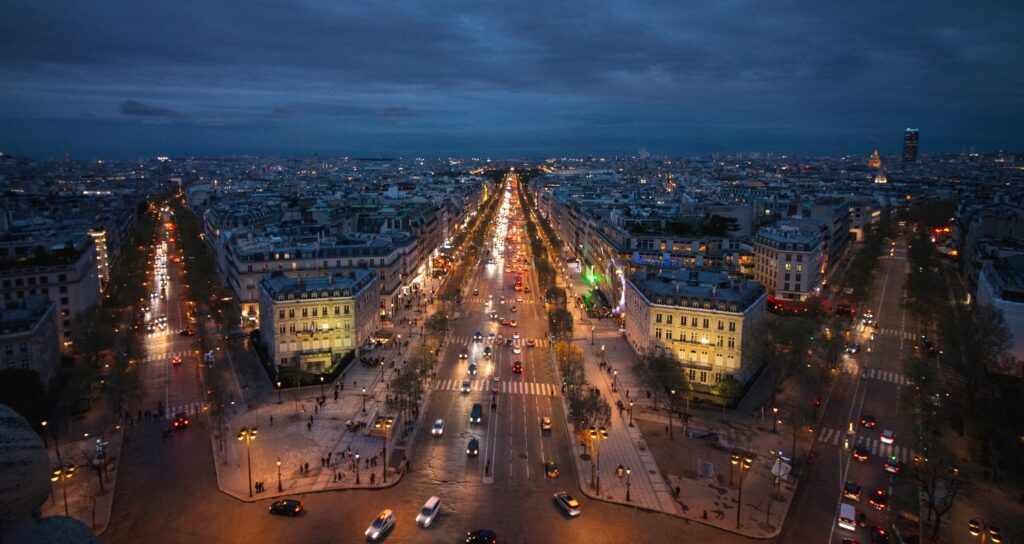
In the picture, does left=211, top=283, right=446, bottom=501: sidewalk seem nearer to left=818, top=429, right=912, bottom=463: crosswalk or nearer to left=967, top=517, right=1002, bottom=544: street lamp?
left=818, top=429, right=912, bottom=463: crosswalk

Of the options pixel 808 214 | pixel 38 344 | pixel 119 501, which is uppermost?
pixel 808 214

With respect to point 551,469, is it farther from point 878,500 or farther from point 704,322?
point 704,322

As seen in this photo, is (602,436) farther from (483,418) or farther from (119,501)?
(119,501)

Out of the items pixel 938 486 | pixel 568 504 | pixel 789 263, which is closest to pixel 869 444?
pixel 938 486

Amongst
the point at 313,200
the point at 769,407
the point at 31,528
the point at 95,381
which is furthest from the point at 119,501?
the point at 313,200

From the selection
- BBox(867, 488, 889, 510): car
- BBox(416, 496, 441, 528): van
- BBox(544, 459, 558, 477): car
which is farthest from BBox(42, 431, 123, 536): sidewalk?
BBox(867, 488, 889, 510): car

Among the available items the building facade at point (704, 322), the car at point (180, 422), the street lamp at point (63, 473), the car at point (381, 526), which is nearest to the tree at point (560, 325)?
the building facade at point (704, 322)

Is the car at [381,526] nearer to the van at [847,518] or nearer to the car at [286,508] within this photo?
the car at [286,508]
